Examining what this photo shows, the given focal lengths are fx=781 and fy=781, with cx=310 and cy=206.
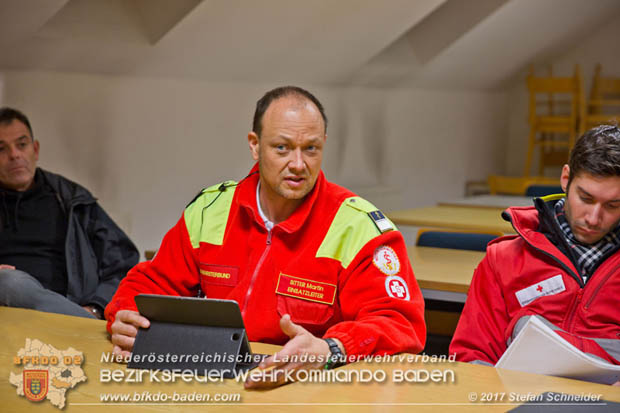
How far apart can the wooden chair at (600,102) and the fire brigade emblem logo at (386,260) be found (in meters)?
8.12

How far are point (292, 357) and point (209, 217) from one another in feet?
2.39

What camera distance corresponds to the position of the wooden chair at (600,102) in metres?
9.48

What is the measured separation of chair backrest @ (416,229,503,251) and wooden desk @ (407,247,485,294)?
0.05 metres

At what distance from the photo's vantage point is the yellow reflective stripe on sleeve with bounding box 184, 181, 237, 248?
212cm

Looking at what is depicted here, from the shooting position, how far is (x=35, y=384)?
149cm

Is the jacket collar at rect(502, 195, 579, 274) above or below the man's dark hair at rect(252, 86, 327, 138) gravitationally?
below

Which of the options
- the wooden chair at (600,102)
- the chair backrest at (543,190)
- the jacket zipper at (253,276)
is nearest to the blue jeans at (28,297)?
the jacket zipper at (253,276)

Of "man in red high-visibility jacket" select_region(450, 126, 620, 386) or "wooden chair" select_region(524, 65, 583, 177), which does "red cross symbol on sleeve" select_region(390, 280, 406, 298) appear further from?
"wooden chair" select_region(524, 65, 583, 177)

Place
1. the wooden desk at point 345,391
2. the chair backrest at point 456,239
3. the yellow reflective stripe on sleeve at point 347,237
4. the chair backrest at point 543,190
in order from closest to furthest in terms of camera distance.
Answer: the wooden desk at point 345,391 → the yellow reflective stripe on sleeve at point 347,237 → the chair backrest at point 456,239 → the chair backrest at point 543,190

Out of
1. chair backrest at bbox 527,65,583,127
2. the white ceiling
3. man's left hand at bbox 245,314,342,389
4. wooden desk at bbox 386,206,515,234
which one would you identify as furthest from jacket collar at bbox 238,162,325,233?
chair backrest at bbox 527,65,583,127

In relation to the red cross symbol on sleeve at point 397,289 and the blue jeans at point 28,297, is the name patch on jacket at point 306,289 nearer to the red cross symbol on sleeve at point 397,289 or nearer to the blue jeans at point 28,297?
the red cross symbol on sleeve at point 397,289

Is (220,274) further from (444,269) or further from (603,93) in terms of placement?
(603,93)

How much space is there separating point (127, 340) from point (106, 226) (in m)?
1.63

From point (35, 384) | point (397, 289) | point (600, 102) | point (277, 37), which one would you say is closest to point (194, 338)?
point (35, 384)
